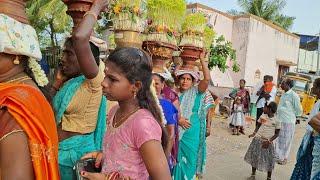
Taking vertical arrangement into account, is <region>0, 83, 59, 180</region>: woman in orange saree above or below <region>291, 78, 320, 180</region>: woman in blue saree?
above

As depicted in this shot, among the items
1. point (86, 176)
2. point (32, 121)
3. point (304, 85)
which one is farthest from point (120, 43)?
point (304, 85)

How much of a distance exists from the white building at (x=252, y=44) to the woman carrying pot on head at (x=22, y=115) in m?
16.5

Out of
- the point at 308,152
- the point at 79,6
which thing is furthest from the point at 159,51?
the point at 308,152

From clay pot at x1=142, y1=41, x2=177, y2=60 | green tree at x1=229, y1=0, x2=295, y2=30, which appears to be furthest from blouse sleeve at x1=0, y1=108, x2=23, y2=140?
green tree at x1=229, y1=0, x2=295, y2=30

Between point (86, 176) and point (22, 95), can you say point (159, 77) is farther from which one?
point (22, 95)

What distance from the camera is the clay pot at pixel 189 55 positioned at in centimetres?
446

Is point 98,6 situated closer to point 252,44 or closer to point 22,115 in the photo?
point 22,115

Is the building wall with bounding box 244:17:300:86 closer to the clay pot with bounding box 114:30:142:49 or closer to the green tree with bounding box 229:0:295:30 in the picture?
the green tree with bounding box 229:0:295:30

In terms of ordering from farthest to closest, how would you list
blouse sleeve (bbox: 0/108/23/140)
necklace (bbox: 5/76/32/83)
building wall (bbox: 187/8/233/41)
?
building wall (bbox: 187/8/233/41) → necklace (bbox: 5/76/32/83) → blouse sleeve (bbox: 0/108/23/140)

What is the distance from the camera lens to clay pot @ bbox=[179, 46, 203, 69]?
446 centimetres

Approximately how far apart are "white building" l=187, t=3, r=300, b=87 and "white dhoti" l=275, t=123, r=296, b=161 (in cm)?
1063

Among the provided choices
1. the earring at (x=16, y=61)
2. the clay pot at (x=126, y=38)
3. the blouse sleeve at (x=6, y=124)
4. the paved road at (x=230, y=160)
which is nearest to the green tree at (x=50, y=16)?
the paved road at (x=230, y=160)

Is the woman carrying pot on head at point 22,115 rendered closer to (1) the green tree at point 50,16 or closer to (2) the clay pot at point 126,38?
(2) the clay pot at point 126,38

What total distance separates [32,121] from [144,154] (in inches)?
21.9
